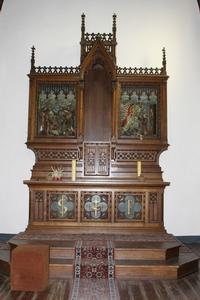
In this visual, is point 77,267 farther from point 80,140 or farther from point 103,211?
point 80,140

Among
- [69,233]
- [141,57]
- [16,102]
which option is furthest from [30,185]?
[141,57]

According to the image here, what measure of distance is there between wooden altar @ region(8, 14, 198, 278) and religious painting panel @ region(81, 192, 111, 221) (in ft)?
0.06

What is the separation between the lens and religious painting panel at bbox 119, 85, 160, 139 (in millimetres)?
7156

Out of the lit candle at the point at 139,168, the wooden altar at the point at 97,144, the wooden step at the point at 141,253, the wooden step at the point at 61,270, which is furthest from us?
the lit candle at the point at 139,168

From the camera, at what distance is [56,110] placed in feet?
23.5

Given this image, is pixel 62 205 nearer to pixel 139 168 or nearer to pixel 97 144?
pixel 97 144

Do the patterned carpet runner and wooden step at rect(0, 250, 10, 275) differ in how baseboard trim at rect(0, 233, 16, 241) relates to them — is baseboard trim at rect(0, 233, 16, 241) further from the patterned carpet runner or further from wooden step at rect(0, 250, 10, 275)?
the patterned carpet runner

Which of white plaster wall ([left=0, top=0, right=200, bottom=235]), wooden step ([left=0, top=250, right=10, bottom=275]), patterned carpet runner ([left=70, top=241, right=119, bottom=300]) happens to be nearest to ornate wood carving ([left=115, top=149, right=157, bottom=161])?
white plaster wall ([left=0, top=0, right=200, bottom=235])

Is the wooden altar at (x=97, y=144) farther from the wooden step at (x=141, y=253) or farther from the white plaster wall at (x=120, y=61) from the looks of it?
the wooden step at (x=141, y=253)

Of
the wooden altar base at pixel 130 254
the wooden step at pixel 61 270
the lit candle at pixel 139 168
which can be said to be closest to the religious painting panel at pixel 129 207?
the lit candle at pixel 139 168

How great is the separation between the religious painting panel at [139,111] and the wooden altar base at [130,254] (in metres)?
2.10

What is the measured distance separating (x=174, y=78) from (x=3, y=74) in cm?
354

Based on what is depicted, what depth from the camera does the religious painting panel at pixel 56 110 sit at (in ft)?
23.4

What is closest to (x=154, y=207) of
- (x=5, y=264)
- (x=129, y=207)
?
(x=129, y=207)
